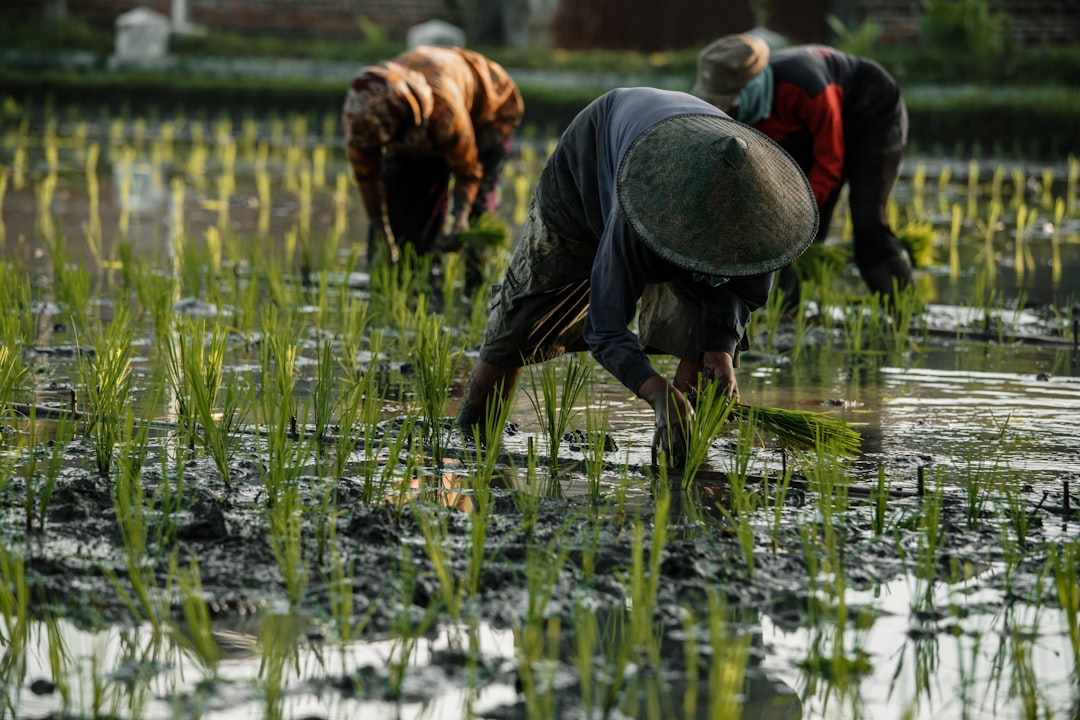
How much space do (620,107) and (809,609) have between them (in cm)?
131

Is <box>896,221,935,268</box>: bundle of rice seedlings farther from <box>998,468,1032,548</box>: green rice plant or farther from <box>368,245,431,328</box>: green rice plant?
<box>998,468,1032,548</box>: green rice plant

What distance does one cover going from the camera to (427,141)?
5723 millimetres

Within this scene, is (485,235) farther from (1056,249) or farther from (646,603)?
(1056,249)

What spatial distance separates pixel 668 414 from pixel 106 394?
4.44 feet

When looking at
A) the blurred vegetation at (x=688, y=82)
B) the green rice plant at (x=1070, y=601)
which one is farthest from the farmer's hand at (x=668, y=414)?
the blurred vegetation at (x=688, y=82)

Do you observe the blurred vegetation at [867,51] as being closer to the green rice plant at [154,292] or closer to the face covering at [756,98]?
the face covering at [756,98]

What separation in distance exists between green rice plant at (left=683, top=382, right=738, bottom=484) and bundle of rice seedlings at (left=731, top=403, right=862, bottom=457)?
0.39ft

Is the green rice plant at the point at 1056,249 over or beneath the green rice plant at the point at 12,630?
over

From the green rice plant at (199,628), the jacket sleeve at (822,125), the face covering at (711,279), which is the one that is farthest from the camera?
the jacket sleeve at (822,125)

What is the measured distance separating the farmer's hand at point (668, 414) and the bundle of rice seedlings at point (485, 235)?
2.53 m

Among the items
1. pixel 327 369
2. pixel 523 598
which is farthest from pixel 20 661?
pixel 327 369

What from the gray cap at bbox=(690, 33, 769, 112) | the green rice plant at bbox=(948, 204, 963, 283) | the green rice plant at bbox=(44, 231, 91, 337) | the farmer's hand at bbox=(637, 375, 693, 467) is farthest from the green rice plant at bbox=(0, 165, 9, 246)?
the farmer's hand at bbox=(637, 375, 693, 467)

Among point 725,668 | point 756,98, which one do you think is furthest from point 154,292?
point 725,668

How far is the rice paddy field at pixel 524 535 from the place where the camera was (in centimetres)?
232
